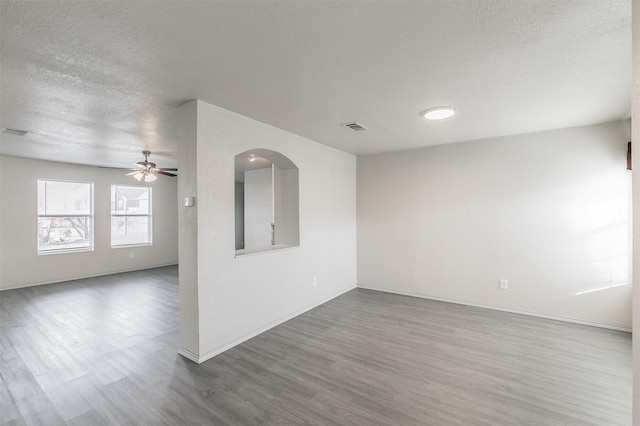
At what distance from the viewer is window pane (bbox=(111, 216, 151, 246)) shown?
6.82 meters

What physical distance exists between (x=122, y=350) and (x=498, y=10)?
4.32 m

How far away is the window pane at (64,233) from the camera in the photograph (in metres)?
5.80

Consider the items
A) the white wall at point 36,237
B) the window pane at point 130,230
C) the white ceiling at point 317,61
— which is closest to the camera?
the white ceiling at point 317,61

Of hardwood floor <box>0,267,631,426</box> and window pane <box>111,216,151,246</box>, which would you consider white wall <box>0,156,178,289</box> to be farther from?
hardwood floor <box>0,267,631,426</box>

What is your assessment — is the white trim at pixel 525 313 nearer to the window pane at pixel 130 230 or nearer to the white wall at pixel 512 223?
the white wall at pixel 512 223

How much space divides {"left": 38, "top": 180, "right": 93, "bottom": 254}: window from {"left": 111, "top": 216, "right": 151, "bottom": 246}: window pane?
0.49m

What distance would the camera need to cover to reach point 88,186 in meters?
6.41

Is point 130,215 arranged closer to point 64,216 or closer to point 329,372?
point 64,216

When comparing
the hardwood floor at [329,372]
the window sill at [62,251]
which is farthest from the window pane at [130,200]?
the hardwood floor at [329,372]

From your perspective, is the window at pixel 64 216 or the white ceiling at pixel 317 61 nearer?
the white ceiling at pixel 317 61

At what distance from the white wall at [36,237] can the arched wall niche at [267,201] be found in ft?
8.18

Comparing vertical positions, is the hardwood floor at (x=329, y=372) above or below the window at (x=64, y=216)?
below

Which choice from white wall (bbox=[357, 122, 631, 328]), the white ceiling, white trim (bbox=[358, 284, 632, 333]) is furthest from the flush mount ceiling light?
white trim (bbox=[358, 284, 632, 333])

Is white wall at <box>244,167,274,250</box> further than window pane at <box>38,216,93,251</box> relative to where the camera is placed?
Yes
